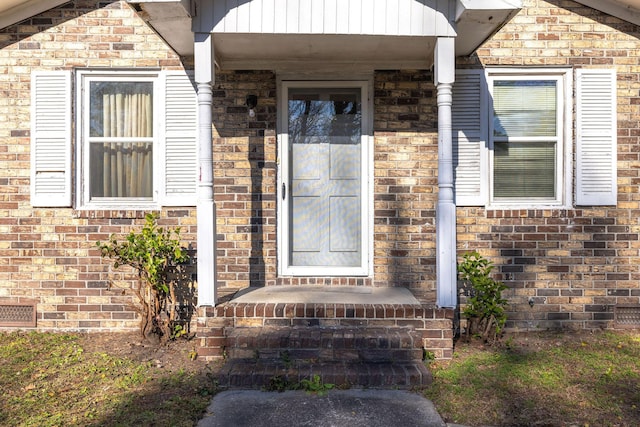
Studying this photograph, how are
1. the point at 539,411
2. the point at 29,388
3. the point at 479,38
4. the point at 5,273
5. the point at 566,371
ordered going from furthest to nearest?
the point at 5,273 → the point at 479,38 → the point at 566,371 → the point at 29,388 → the point at 539,411

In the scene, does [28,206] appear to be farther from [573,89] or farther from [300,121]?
[573,89]

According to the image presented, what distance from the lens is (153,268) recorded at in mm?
4176

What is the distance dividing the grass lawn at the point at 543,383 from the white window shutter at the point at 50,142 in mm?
3830

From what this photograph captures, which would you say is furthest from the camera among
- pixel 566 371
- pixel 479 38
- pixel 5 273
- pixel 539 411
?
pixel 5 273

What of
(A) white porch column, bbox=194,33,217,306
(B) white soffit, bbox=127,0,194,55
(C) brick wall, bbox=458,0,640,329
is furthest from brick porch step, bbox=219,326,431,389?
(B) white soffit, bbox=127,0,194,55

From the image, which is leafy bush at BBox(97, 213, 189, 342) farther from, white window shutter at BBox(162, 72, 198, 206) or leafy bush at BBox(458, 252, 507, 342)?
leafy bush at BBox(458, 252, 507, 342)

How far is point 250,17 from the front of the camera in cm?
380

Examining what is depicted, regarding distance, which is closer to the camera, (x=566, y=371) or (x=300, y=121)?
(x=566, y=371)

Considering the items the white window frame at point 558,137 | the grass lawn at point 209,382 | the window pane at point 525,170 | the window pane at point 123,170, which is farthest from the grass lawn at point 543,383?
the window pane at point 123,170

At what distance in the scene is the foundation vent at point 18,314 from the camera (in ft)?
15.5

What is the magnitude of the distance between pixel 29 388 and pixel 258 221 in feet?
7.57

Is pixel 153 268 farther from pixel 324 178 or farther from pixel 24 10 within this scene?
pixel 24 10

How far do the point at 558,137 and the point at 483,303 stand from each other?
1.89 meters

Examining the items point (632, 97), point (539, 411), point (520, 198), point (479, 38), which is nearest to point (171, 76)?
point (479, 38)
